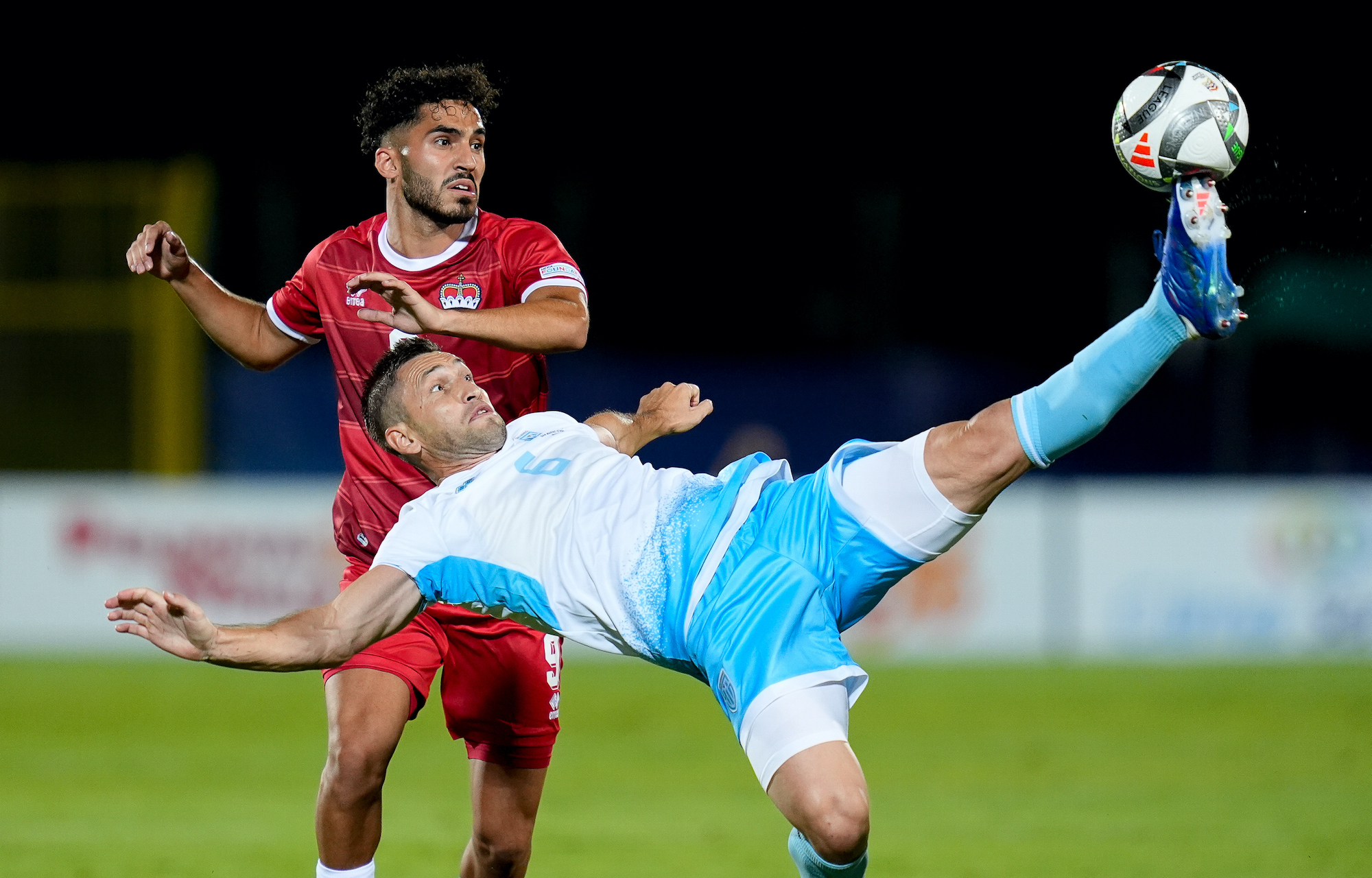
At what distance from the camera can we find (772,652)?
4.34 m

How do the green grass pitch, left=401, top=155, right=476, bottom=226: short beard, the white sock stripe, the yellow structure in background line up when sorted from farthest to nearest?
the yellow structure in background < the green grass pitch < left=401, top=155, right=476, bottom=226: short beard < the white sock stripe

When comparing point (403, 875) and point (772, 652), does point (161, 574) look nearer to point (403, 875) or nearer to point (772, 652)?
point (403, 875)

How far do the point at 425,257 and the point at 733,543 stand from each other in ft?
5.25

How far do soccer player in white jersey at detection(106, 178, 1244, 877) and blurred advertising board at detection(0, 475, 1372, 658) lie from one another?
9336mm

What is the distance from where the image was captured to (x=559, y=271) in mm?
5301

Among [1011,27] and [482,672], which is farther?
[1011,27]

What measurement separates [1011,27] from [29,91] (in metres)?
14.8

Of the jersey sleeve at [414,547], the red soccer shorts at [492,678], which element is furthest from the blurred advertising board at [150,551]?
the jersey sleeve at [414,547]

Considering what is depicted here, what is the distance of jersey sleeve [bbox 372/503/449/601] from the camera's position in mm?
4535

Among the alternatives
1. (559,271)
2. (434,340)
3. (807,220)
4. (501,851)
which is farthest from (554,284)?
(807,220)

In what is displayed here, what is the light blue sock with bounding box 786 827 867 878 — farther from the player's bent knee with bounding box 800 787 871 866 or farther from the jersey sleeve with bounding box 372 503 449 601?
the jersey sleeve with bounding box 372 503 449 601

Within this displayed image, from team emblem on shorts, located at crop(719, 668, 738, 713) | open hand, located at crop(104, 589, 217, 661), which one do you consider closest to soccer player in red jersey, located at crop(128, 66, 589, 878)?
open hand, located at crop(104, 589, 217, 661)

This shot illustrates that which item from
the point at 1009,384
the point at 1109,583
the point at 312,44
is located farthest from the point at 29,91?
the point at 1109,583

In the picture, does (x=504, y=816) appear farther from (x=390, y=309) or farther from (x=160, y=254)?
(x=160, y=254)
